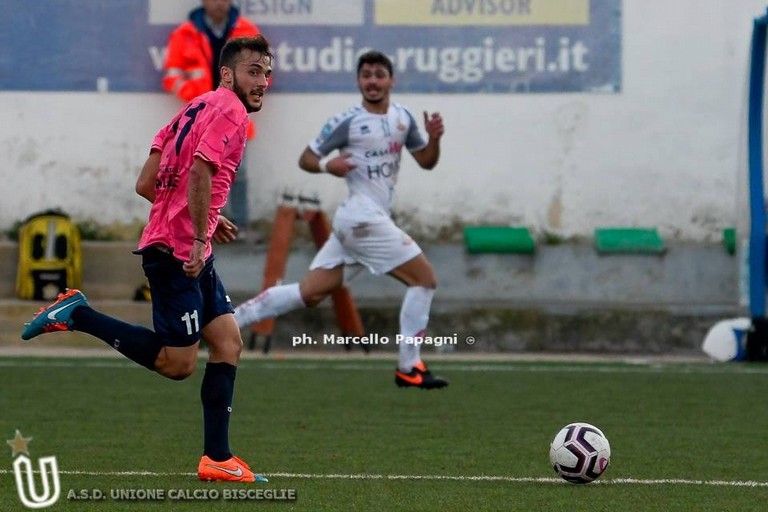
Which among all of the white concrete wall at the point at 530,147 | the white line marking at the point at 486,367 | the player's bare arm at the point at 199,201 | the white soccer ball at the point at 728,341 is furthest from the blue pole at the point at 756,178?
the player's bare arm at the point at 199,201

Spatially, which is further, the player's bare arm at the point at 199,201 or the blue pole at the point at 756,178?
the blue pole at the point at 756,178

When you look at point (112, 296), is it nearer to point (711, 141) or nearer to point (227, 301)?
point (711, 141)

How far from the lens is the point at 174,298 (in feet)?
22.0

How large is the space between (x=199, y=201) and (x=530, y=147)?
9.91m

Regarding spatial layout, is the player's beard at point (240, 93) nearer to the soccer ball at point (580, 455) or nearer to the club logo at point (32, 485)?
the club logo at point (32, 485)

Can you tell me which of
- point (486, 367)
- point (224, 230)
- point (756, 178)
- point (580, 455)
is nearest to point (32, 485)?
point (224, 230)

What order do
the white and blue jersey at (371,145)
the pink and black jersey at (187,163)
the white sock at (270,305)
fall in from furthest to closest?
the white sock at (270,305) < the white and blue jersey at (371,145) < the pink and black jersey at (187,163)

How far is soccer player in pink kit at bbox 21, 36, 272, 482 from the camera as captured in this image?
21.5 ft

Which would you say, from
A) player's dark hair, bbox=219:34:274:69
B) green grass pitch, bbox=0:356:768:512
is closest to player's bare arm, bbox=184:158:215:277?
player's dark hair, bbox=219:34:274:69

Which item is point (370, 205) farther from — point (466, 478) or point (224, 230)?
point (466, 478)

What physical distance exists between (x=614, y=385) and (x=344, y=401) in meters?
2.18

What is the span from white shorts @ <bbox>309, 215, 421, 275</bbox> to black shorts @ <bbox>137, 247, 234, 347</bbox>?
4686 millimetres

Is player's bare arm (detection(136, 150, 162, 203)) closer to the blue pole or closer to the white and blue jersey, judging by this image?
the white and blue jersey

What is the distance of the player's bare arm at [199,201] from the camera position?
6.48m
